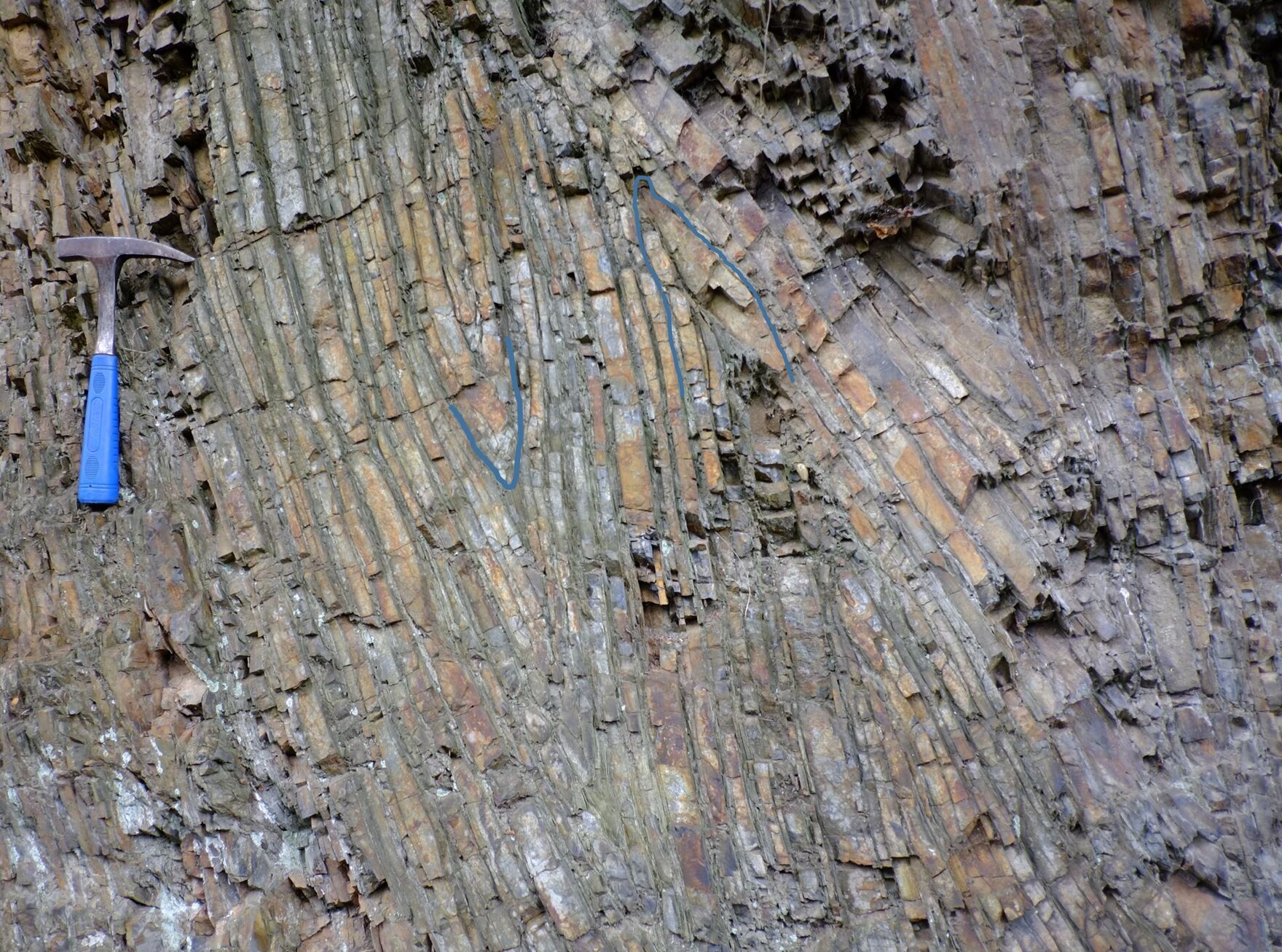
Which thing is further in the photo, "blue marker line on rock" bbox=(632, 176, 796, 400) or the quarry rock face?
"blue marker line on rock" bbox=(632, 176, 796, 400)

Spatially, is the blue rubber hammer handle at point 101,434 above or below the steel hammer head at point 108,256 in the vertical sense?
below

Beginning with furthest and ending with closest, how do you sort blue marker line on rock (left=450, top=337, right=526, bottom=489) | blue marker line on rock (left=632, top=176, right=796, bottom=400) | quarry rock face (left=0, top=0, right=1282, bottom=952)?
blue marker line on rock (left=632, top=176, right=796, bottom=400)
blue marker line on rock (left=450, top=337, right=526, bottom=489)
quarry rock face (left=0, top=0, right=1282, bottom=952)

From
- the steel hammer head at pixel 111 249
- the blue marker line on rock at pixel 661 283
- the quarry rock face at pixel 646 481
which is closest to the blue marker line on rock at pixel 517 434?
the quarry rock face at pixel 646 481

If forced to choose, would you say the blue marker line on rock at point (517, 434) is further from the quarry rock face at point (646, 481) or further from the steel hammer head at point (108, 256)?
the steel hammer head at point (108, 256)

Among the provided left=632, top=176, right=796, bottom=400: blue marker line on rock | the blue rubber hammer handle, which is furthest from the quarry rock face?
the blue rubber hammer handle

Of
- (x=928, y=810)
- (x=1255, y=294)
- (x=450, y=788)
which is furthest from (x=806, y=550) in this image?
(x=1255, y=294)

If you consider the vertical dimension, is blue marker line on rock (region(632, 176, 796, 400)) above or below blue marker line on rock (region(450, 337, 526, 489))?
above

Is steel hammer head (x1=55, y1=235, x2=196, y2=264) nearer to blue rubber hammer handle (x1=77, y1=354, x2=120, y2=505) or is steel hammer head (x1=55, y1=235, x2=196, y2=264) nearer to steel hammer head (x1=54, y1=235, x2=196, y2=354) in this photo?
steel hammer head (x1=54, y1=235, x2=196, y2=354)
